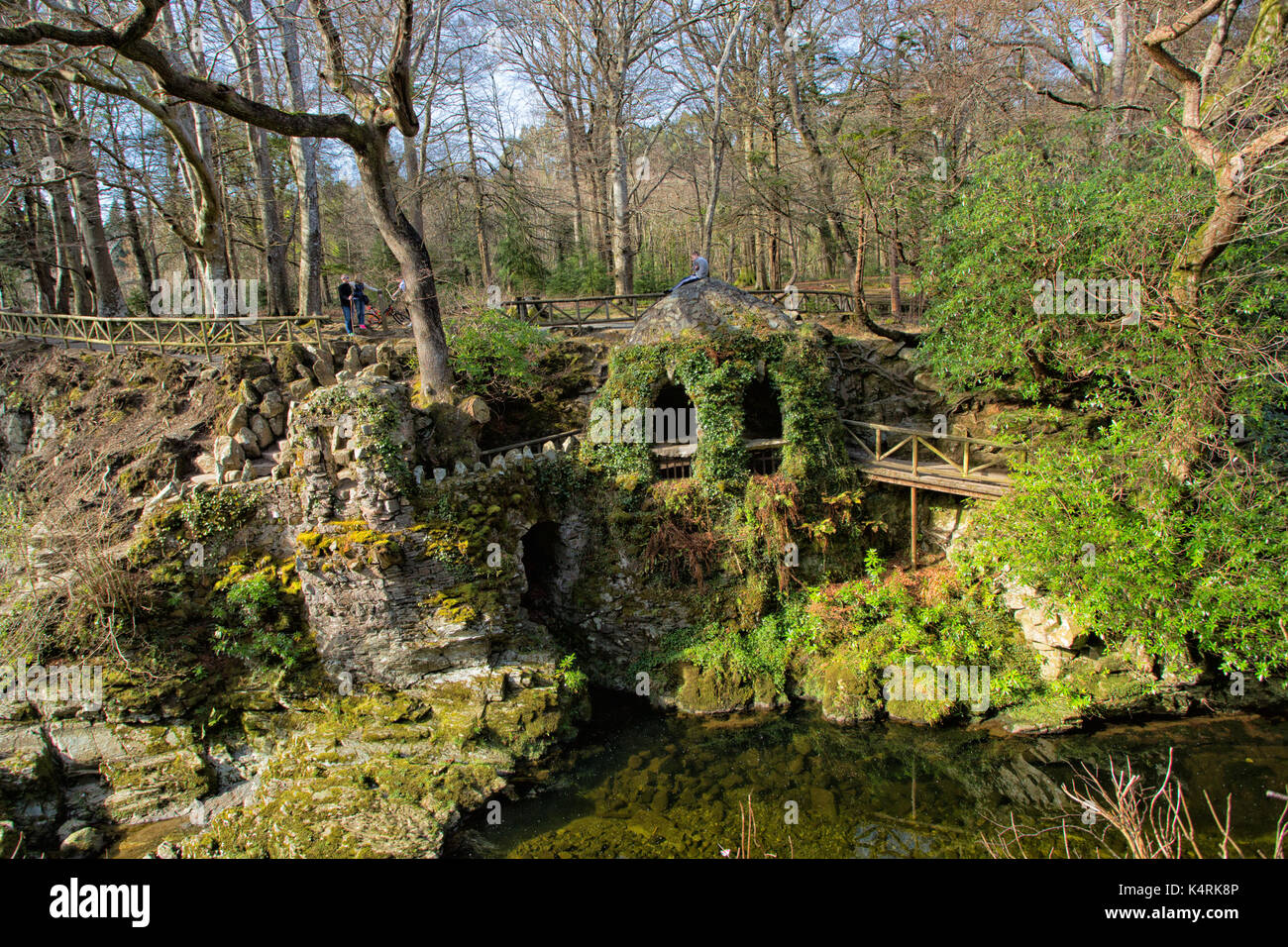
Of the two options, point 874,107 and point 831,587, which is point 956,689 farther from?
point 874,107

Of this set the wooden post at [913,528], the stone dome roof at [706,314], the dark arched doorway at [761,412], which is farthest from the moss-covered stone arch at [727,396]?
the dark arched doorway at [761,412]

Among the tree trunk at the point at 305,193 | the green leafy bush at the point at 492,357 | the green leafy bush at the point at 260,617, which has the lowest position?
the green leafy bush at the point at 260,617

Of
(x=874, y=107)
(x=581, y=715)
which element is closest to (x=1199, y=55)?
(x=874, y=107)

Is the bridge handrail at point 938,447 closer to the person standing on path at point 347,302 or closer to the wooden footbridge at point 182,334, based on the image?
the person standing on path at point 347,302

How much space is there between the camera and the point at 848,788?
9.61m

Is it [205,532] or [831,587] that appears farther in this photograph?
[831,587]

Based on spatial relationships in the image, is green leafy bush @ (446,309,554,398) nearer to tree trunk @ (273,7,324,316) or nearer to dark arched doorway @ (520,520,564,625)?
dark arched doorway @ (520,520,564,625)

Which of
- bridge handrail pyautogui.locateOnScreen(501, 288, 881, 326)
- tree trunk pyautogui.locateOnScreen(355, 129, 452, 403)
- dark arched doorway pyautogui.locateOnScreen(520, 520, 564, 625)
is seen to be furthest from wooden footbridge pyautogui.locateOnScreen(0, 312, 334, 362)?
dark arched doorway pyautogui.locateOnScreen(520, 520, 564, 625)

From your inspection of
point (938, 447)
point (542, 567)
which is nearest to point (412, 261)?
point (542, 567)

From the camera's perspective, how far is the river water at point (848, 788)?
8.55 meters

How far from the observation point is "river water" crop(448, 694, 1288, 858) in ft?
28.1

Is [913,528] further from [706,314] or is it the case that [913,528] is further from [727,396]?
[706,314]

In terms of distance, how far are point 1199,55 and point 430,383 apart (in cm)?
1860

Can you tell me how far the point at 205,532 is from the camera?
10.9m
